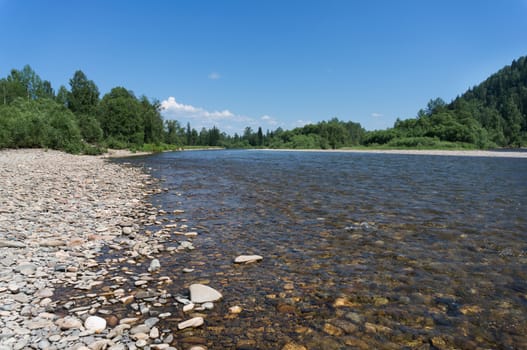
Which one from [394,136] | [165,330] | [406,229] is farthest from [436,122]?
[165,330]

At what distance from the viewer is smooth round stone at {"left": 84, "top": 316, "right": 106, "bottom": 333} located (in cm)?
393

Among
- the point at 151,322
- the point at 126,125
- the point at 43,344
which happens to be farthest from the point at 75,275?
the point at 126,125

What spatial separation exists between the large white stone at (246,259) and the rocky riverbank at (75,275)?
1.53 m

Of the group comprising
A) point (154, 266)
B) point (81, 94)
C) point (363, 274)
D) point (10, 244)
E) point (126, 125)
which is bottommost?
point (363, 274)

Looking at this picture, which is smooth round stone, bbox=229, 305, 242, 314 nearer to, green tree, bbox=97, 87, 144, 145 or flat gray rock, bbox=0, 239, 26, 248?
flat gray rock, bbox=0, 239, 26, 248

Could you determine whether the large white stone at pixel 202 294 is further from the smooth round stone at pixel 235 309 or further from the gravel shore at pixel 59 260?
the gravel shore at pixel 59 260

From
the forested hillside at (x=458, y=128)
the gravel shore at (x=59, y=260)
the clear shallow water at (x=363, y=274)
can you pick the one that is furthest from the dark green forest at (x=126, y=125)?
the clear shallow water at (x=363, y=274)

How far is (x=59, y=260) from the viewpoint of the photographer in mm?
6160

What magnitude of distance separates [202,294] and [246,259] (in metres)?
1.82

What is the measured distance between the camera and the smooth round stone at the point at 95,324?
393 cm

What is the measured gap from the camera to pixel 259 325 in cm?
434

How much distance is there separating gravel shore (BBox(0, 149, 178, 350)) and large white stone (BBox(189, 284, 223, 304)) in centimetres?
83

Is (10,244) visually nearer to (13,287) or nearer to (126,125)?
(13,287)

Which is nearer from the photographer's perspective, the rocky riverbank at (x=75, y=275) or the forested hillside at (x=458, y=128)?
the rocky riverbank at (x=75, y=275)
